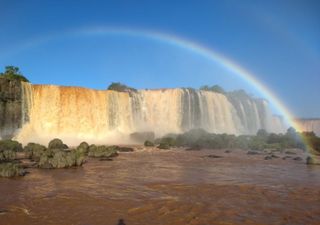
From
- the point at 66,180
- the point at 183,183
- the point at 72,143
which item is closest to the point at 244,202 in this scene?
the point at 183,183

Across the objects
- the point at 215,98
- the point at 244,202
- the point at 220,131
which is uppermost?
the point at 215,98

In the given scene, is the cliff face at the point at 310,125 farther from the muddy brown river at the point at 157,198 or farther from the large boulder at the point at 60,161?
the large boulder at the point at 60,161

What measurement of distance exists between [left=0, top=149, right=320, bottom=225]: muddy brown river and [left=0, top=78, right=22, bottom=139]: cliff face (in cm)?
1873

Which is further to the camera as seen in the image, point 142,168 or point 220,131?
point 220,131

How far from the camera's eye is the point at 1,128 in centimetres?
3197

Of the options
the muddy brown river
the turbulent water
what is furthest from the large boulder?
the turbulent water

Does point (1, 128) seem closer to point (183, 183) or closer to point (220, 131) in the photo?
point (183, 183)

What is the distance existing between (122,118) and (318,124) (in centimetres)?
4754

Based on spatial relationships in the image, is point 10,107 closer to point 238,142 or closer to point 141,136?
point 141,136

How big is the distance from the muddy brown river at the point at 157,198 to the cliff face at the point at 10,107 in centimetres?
1873

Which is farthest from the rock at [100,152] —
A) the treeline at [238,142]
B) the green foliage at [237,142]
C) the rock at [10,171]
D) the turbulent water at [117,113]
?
the turbulent water at [117,113]

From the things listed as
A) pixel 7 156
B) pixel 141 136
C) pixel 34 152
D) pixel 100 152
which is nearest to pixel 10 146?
pixel 34 152

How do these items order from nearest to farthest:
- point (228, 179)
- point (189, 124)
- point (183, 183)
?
point (183, 183), point (228, 179), point (189, 124)

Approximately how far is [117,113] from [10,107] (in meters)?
11.3
